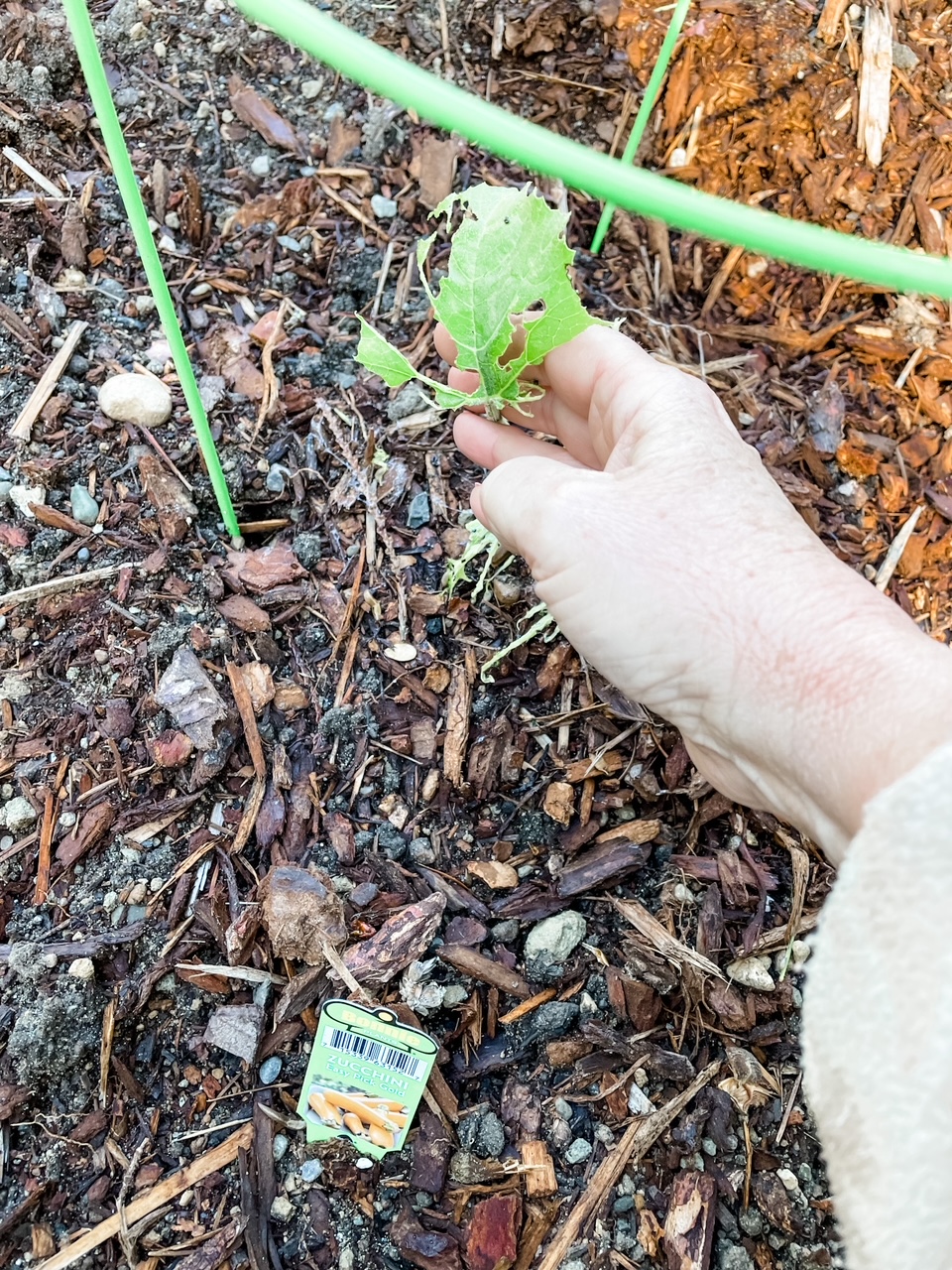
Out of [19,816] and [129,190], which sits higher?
[129,190]

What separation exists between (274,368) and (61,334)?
1.25 ft

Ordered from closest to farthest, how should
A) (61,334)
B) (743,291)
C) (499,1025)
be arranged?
(499,1025) → (61,334) → (743,291)

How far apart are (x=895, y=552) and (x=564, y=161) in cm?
125

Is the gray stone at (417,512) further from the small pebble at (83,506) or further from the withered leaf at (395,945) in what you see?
the withered leaf at (395,945)

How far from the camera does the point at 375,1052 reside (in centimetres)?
117

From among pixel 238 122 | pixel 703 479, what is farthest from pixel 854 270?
pixel 238 122

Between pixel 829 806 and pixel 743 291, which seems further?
pixel 743 291

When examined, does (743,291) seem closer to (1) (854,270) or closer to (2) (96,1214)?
(1) (854,270)

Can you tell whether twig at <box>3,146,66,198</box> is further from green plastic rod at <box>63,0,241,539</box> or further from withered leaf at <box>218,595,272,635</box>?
withered leaf at <box>218,595,272,635</box>

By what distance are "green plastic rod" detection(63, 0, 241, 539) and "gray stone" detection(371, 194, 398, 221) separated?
2.31 feet

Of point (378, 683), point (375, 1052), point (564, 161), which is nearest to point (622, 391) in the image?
point (564, 161)

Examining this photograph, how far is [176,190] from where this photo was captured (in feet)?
5.63

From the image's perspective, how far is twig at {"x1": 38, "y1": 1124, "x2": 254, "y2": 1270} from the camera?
112cm

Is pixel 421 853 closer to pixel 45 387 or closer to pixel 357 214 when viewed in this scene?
pixel 45 387
